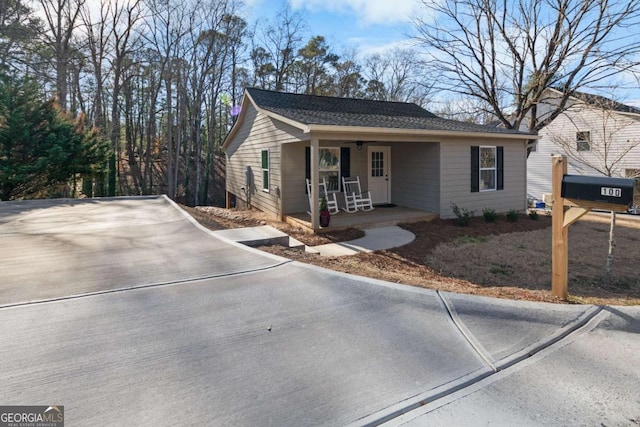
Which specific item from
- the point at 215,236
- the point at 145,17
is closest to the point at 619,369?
the point at 215,236

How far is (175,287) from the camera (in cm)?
378

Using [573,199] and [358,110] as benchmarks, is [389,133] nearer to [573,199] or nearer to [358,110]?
[358,110]

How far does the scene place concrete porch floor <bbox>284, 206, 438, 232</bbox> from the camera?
8851 mm

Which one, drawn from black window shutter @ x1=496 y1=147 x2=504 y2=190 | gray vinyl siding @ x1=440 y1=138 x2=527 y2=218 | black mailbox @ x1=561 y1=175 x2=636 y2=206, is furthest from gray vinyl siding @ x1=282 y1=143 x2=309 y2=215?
black mailbox @ x1=561 y1=175 x2=636 y2=206

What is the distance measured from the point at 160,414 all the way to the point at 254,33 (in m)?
27.6

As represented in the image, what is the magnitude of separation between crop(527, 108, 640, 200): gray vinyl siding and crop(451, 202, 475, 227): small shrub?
261 inches

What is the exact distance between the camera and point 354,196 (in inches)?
409

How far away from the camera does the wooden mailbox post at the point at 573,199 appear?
10.7 feet

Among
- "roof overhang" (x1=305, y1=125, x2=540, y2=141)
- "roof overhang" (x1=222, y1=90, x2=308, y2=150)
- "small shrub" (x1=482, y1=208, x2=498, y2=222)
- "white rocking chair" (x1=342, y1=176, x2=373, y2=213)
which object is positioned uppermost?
"roof overhang" (x1=222, y1=90, x2=308, y2=150)

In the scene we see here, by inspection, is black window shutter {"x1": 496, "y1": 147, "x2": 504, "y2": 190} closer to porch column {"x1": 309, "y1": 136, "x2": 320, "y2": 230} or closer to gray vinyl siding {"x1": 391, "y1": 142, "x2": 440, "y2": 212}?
gray vinyl siding {"x1": 391, "y1": 142, "x2": 440, "y2": 212}

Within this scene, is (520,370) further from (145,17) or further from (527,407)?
(145,17)

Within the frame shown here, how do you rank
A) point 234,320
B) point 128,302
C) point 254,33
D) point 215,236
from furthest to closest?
point 254,33
point 215,236
point 128,302
point 234,320
